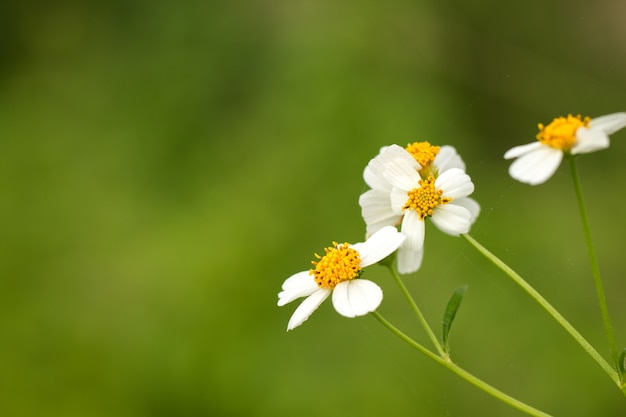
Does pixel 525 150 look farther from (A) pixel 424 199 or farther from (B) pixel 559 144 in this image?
(A) pixel 424 199

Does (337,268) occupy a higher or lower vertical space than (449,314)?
higher

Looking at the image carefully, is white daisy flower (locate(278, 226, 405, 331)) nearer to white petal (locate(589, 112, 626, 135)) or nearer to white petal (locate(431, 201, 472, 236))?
white petal (locate(431, 201, 472, 236))

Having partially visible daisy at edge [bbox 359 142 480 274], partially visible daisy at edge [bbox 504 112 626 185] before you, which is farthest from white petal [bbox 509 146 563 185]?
partially visible daisy at edge [bbox 359 142 480 274]

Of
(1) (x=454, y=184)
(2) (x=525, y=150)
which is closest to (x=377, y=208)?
(1) (x=454, y=184)

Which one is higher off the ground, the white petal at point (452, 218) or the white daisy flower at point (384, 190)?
the white daisy flower at point (384, 190)

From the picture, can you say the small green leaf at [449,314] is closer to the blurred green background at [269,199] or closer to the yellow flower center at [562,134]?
the yellow flower center at [562,134]

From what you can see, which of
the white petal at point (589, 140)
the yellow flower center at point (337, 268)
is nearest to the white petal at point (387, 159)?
the yellow flower center at point (337, 268)
